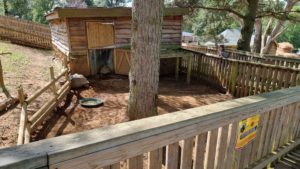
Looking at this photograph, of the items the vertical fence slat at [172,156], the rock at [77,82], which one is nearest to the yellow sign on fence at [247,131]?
the vertical fence slat at [172,156]

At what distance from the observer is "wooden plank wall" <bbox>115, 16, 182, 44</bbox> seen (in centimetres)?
1098

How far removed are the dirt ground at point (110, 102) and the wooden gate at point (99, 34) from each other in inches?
67.1

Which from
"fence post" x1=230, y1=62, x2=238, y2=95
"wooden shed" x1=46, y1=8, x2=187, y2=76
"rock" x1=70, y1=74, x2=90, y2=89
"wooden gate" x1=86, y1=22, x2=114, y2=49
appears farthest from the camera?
A: "wooden gate" x1=86, y1=22, x2=114, y2=49

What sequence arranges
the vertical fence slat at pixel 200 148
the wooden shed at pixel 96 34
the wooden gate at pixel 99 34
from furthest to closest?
the wooden gate at pixel 99 34 → the wooden shed at pixel 96 34 → the vertical fence slat at pixel 200 148

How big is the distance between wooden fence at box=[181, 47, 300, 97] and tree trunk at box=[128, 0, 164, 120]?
4643mm

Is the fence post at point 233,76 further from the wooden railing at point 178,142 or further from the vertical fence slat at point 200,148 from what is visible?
the vertical fence slat at point 200,148

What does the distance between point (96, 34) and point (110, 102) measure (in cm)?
460

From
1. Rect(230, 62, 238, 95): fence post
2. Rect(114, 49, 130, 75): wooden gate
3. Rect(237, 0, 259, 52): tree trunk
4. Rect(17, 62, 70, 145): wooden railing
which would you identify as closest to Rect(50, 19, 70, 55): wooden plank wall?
Rect(114, 49, 130, 75): wooden gate

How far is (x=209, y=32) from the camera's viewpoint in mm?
24797

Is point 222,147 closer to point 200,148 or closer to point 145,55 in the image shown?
point 200,148

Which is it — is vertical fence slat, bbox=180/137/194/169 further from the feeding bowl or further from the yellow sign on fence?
the feeding bowl

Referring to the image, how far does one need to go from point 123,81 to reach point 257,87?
554cm

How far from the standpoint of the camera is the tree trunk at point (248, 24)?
12602 mm

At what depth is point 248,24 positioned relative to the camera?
12.9 meters
